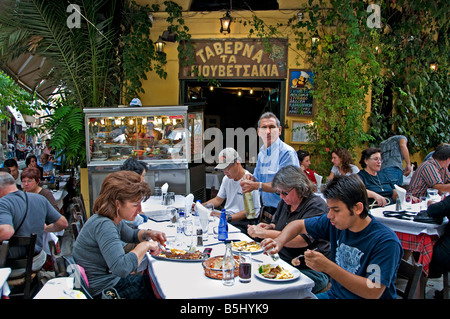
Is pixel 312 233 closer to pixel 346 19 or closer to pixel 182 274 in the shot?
pixel 182 274

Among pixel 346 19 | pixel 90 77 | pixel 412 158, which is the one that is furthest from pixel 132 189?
pixel 412 158

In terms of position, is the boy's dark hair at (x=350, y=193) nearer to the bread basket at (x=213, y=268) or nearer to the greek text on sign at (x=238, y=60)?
the bread basket at (x=213, y=268)

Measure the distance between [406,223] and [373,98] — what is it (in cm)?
483

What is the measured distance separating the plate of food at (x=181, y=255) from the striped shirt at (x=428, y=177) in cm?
360

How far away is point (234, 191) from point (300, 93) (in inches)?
157

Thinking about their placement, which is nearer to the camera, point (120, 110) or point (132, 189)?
point (132, 189)

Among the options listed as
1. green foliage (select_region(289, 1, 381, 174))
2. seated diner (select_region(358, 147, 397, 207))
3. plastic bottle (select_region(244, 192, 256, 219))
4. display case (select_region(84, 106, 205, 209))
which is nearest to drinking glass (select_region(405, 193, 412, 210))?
seated diner (select_region(358, 147, 397, 207))

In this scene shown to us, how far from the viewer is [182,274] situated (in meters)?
2.32

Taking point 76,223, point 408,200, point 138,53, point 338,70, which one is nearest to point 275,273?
point 76,223

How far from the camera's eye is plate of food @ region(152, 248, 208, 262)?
2553 mm

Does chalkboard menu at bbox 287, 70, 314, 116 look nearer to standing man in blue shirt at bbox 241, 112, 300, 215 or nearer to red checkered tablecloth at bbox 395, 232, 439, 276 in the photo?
standing man in blue shirt at bbox 241, 112, 300, 215

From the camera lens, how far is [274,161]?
4.36 metres

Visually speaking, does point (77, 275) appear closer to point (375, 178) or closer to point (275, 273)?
point (275, 273)
